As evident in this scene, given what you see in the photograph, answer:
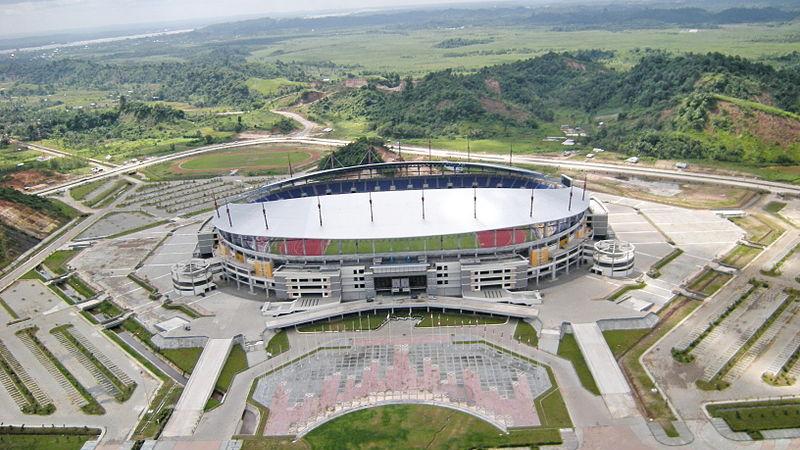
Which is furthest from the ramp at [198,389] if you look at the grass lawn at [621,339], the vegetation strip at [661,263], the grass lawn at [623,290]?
the vegetation strip at [661,263]

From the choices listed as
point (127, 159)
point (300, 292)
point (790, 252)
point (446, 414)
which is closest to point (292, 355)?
point (300, 292)

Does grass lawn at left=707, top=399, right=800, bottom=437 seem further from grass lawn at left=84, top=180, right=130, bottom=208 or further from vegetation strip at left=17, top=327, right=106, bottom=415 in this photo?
grass lawn at left=84, top=180, right=130, bottom=208

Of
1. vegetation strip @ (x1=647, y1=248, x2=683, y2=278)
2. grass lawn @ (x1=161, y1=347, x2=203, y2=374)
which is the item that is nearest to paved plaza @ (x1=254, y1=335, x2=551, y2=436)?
grass lawn @ (x1=161, y1=347, x2=203, y2=374)

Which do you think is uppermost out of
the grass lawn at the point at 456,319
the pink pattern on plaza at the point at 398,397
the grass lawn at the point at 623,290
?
the pink pattern on plaza at the point at 398,397

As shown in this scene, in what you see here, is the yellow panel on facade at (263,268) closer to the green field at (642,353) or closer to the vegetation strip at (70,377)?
the vegetation strip at (70,377)

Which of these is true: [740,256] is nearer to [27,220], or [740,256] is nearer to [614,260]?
[614,260]

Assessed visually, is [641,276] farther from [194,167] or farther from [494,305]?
[194,167]
